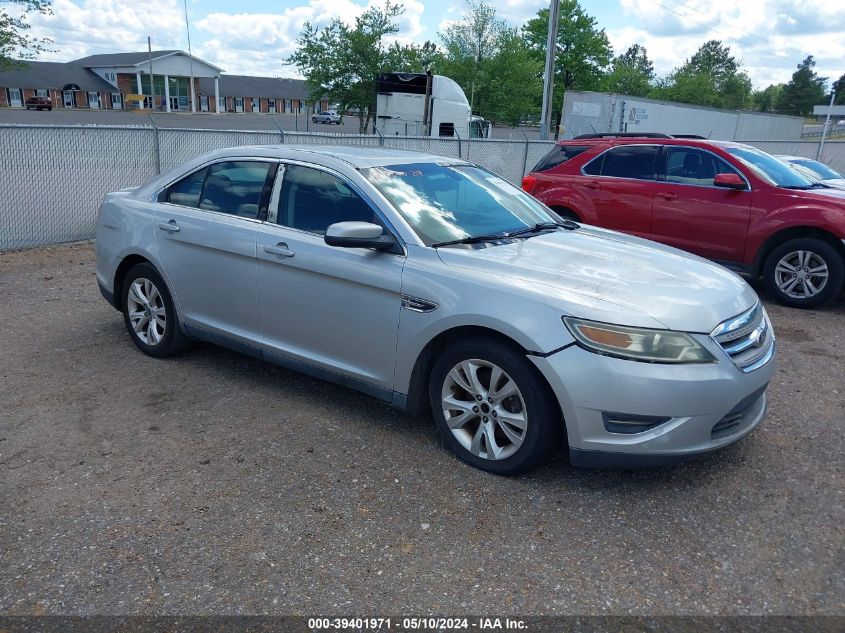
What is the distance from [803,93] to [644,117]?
85.8m

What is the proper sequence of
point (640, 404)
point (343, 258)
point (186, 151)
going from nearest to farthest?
point (640, 404) → point (343, 258) → point (186, 151)

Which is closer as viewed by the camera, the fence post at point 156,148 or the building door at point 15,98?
the fence post at point 156,148

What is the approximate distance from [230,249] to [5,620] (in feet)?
8.47

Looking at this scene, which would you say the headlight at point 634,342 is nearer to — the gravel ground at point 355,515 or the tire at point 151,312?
the gravel ground at point 355,515

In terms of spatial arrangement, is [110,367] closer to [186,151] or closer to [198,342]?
[198,342]

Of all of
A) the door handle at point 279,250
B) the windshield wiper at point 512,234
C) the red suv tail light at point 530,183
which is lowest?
the red suv tail light at point 530,183

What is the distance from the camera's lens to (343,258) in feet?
13.5

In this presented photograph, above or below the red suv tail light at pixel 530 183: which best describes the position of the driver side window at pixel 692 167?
above

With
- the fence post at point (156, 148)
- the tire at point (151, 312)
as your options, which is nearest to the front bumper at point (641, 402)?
the tire at point (151, 312)

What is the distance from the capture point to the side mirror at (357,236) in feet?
12.6

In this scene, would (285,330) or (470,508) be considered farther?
(285,330)

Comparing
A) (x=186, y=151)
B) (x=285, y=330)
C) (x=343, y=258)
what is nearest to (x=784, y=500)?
(x=343, y=258)

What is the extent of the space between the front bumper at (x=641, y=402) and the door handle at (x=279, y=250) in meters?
1.77

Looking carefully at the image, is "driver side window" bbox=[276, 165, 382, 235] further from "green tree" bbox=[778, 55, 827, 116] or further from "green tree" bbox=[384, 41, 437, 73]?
"green tree" bbox=[778, 55, 827, 116]
